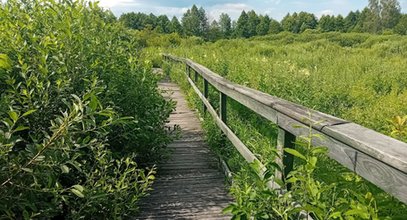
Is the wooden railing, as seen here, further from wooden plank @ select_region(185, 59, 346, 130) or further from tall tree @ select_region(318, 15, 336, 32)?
tall tree @ select_region(318, 15, 336, 32)

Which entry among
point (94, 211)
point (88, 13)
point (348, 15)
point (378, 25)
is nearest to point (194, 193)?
point (94, 211)

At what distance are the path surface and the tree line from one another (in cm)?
9336

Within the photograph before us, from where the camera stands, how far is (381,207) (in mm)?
1508

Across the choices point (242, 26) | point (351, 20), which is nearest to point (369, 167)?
point (242, 26)

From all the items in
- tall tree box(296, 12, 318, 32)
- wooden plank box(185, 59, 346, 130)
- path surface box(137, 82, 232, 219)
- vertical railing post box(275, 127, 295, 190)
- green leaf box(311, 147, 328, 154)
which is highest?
tall tree box(296, 12, 318, 32)

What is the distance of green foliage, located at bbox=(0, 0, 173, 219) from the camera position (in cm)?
186

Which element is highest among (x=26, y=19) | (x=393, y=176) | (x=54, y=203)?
(x=26, y=19)

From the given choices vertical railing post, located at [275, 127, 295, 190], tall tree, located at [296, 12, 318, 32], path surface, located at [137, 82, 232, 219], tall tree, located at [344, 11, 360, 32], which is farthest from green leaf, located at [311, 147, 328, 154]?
tall tree, located at [344, 11, 360, 32]

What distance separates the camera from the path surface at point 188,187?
3.19m

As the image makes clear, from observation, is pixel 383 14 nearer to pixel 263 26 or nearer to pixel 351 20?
pixel 351 20

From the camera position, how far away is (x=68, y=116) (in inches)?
72.4

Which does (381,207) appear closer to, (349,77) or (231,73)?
(231,73)

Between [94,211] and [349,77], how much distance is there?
912 cm

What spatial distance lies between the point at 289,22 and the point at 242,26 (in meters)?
18.0
